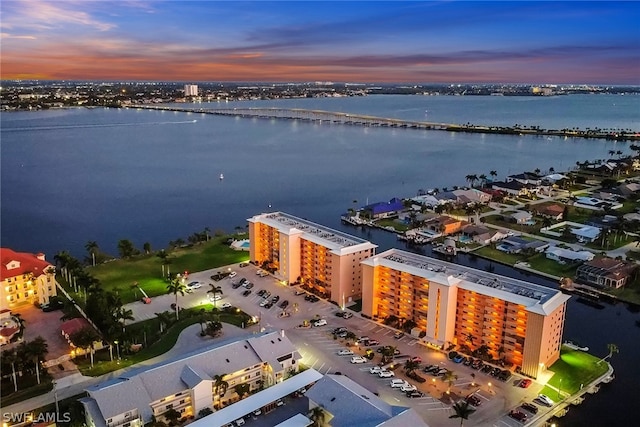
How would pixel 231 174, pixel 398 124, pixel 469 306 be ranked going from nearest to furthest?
pixel 469 306 → pixel 231 174 → pixel 398 124

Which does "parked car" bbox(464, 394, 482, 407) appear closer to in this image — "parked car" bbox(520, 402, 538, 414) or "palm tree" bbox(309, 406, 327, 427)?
"parked car" bbox(520, 402, 538, 414)

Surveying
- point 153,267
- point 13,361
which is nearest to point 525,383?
point 13,361

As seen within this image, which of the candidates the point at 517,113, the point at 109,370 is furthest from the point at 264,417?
the point at 517,113

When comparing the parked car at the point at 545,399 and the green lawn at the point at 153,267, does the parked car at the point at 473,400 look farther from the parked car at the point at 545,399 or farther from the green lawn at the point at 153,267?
the green lawn at the point at 153,267

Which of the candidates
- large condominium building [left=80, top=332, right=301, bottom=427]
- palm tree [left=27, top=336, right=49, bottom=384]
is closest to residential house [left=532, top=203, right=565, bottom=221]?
large condominium building [left=80, top=332, right=301, bottom=427]

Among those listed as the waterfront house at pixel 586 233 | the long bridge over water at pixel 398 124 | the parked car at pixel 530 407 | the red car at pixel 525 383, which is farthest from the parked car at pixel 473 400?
the long bridge over water at pixel 398 124

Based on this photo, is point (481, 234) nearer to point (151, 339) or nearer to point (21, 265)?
point (151, 339)

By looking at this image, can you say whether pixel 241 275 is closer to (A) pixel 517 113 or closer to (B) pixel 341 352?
(B) pixel 341 352
